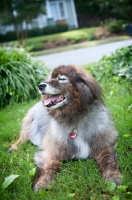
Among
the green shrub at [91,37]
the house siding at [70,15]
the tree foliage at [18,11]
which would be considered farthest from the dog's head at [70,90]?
the house siding at [70,15]

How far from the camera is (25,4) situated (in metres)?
24.8

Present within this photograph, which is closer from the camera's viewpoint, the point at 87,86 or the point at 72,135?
the point at 87,86

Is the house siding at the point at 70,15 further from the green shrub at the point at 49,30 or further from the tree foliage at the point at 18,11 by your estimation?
the tree foliage at the point at 18,11

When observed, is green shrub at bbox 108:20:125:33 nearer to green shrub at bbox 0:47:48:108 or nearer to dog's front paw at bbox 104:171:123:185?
green shrub at bbox 0:47:48:108

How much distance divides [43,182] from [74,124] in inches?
33.3

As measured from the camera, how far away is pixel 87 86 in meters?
3.33

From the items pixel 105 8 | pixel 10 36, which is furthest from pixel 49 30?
pixel 105 8

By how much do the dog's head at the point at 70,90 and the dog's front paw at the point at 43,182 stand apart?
80 cm

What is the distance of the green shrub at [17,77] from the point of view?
6959 millimetres

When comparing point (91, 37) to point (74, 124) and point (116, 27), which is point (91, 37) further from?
point (74, 124)

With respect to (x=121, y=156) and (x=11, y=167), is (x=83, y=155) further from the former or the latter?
(x=11, y=167)

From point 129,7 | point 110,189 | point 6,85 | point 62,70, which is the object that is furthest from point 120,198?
point 129,7

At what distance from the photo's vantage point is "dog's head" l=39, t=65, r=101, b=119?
129 inches

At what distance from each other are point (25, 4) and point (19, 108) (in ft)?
67.1
